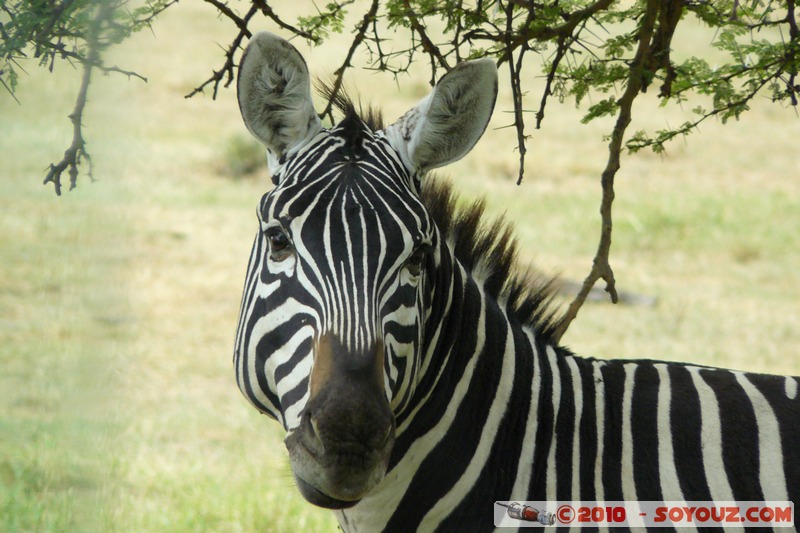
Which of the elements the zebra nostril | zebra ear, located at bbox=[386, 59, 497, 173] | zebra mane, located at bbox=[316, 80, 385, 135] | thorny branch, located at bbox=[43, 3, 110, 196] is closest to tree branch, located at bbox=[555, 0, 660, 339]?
zebra ear, located at bbox=[386, 59, 497, 173]

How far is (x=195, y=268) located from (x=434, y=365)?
874 cm

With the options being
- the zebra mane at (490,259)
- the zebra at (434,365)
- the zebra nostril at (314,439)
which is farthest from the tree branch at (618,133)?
the zebra nostril at (314,439)

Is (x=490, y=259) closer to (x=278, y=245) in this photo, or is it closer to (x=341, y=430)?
(x=278, y=245)

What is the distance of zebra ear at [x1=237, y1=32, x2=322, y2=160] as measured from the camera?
2734 mm

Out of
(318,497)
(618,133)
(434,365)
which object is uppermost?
(618,133)

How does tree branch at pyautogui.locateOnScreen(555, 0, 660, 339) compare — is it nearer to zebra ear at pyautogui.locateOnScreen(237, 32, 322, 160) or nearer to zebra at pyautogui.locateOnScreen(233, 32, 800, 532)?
zebra at pyautogui.locateOnScreen(233, 32, 800, 532)

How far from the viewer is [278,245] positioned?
2.58 meters

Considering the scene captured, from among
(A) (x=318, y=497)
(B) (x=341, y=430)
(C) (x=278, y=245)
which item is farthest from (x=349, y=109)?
(A) (x=318, y=497)

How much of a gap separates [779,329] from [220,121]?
12.0 metres

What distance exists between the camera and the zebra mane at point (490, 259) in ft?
10.7

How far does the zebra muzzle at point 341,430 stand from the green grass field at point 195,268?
1.90 feet

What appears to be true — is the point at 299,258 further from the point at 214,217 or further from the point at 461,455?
the point at 214,217

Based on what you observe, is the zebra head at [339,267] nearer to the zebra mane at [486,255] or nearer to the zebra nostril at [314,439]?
the zebra nostril at [314,439]

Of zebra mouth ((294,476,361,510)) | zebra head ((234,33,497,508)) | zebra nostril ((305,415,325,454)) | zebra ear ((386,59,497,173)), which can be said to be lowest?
zebra mouth ((294,476,361,510))
